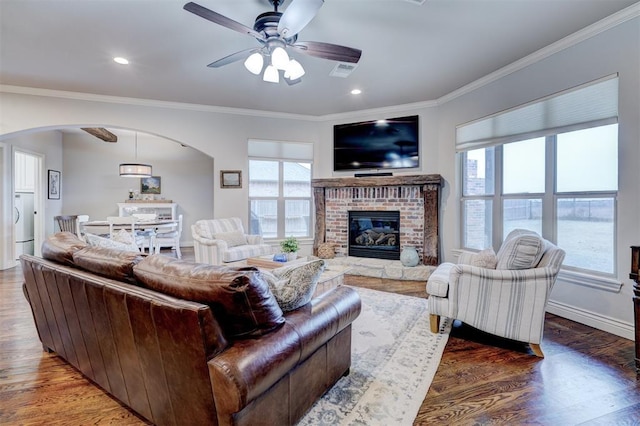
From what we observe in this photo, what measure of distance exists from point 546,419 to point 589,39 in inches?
133

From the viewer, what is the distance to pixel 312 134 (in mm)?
5957

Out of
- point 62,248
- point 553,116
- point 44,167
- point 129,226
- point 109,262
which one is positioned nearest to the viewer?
point 109,262

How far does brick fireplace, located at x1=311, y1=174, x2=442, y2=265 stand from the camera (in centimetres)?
489

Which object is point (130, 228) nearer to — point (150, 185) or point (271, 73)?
point (150, 185)

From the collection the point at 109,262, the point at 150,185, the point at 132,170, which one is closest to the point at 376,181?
the point at 109,262

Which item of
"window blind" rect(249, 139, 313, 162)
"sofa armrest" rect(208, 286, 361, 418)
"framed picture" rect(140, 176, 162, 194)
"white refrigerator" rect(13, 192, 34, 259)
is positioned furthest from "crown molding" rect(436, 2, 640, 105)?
"white refrigerator" rect(13, 192, 34, 259)

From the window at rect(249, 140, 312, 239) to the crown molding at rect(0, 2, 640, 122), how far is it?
65 centimetres

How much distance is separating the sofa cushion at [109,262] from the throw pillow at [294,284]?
28.5 inches

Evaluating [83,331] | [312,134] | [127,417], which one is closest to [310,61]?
[312,134]

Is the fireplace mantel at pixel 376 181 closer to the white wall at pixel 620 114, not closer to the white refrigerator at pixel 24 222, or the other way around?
the white wall at pixel 620 114

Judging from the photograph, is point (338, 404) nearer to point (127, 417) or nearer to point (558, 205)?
point (127, 417)

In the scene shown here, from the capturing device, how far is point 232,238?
15.8 feet

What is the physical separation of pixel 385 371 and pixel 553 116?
3.22m

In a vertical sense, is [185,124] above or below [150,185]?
above
